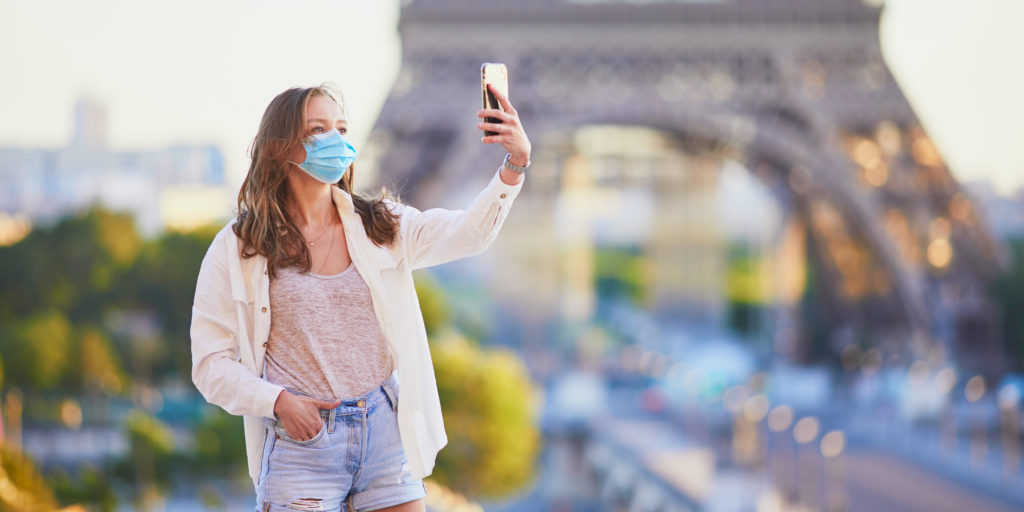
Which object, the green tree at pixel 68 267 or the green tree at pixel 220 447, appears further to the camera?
the green tree at pixel 68 267

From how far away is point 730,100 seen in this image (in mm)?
23594

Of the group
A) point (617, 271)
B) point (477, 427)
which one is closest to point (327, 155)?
point (477, 427)

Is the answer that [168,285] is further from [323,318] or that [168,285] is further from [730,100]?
[323,318]

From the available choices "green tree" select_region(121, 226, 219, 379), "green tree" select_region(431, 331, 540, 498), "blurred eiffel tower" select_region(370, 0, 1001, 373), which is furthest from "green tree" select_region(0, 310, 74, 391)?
"green tree" select_region(431, 331, 540, 498)

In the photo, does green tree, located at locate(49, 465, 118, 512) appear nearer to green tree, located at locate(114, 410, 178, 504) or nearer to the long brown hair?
green tree, located at locate(114, 410, 178, 504)

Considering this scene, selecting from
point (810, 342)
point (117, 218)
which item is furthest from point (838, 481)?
point (117, 218)

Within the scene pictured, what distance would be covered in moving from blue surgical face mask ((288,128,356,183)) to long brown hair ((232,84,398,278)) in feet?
0.14

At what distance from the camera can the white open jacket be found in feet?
8.75

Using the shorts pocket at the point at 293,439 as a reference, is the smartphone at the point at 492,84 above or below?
above

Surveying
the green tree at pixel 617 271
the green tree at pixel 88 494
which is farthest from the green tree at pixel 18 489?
the green tree at pixel 617 271

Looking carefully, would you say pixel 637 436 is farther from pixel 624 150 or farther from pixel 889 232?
pixel 624 150

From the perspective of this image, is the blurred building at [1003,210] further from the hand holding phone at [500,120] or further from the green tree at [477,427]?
the hand holding phone at [500,120]

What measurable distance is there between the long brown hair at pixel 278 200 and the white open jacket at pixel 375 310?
3 centimetres

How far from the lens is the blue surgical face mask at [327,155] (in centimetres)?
270
